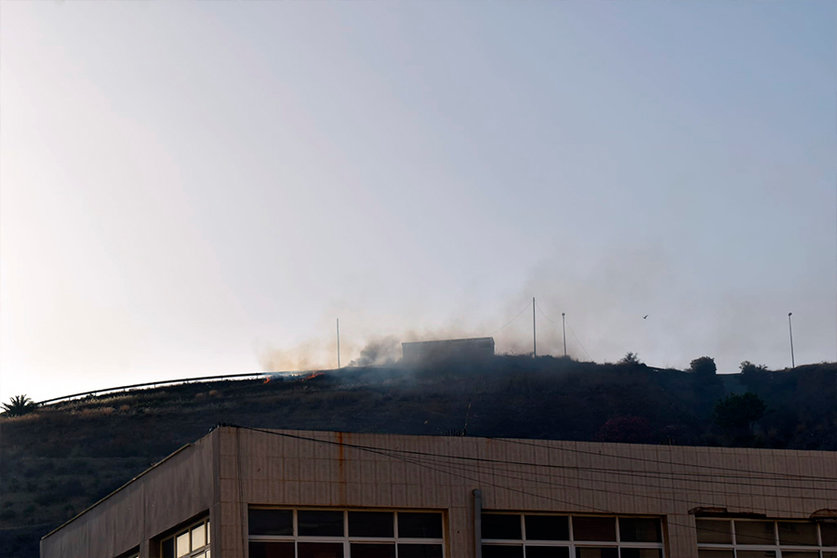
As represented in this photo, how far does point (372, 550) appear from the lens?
21.6 m

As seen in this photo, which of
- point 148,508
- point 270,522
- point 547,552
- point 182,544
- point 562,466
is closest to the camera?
point 270,522

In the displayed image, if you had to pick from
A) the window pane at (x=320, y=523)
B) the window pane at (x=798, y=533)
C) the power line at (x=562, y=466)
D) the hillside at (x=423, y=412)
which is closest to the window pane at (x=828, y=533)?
the window pane at (x=798, y=533)

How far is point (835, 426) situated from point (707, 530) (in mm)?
91479

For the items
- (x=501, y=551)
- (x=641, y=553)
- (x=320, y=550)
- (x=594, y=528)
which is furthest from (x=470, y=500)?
(x=641, y=553)

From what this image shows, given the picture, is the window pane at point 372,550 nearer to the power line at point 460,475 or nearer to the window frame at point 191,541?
the power line at point 460,475

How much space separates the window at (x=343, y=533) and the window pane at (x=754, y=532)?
696cm

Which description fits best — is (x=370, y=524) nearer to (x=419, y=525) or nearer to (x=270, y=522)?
(x=419, y=525)

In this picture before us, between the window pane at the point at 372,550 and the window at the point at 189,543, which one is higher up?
the window at the point at 189,543

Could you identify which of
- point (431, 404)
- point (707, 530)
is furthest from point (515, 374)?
point (707, 530)

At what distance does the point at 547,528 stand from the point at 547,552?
49cm

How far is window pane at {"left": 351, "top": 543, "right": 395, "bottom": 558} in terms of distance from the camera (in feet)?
70.4

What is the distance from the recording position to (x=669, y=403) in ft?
393

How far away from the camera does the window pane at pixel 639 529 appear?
77.3ft

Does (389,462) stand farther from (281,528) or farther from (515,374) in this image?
(515,374)
